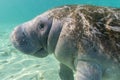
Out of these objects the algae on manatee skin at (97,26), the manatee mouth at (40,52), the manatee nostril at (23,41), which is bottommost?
the manatee mouth at (40,52)

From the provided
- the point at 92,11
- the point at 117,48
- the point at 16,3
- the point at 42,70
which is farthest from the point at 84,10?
the point at 16,3

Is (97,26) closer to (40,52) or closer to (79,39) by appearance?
(79,39)

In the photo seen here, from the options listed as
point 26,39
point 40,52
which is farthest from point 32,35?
point 40,52

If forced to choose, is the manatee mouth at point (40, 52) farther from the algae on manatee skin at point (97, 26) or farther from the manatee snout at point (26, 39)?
the algae on manatee skin at point (97, 26)

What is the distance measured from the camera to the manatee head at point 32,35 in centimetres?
489

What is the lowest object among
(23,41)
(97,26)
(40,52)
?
(40,52)

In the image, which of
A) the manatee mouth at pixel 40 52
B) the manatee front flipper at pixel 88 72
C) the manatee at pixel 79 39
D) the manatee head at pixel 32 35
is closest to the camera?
the manatee front flipper at pixel 88 72

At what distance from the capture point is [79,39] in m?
4.50

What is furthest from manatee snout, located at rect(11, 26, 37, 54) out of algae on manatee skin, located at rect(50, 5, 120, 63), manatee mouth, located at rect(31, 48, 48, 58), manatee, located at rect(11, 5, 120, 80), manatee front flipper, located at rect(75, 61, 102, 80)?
manatee front flipper, located at rect(75, 61, 102, 80)

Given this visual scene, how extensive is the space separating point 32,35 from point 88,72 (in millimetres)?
1396

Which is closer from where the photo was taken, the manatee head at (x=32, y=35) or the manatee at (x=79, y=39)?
the manatee at (x=79, y=39)

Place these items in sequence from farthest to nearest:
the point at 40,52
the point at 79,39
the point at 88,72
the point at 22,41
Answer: the point at 40,52
the point at 22,41
the point at 79,39
the point at 88,72

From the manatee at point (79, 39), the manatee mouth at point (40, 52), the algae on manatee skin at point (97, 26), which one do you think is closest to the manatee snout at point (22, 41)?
the manatee at point (79, 39)

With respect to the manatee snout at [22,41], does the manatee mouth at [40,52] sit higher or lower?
lower
